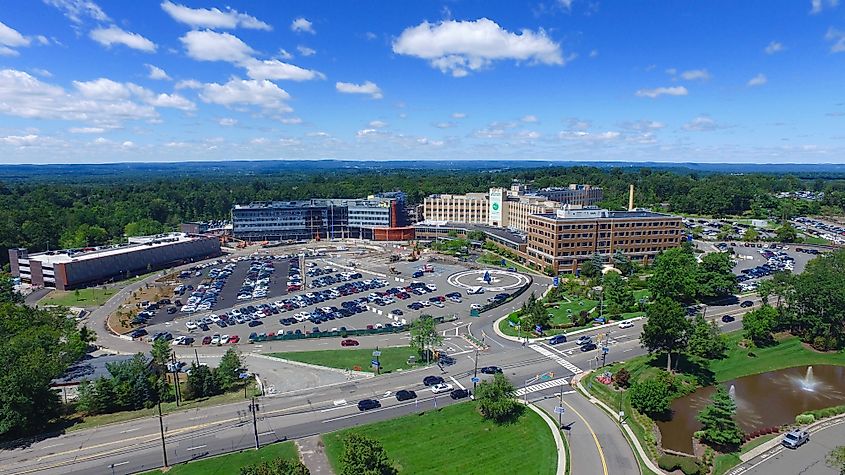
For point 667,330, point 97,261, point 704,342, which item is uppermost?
point 97,261

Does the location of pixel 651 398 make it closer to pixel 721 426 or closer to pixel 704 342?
pixel 721 426

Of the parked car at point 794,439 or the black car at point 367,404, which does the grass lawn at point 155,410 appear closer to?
the black car at point 367,404

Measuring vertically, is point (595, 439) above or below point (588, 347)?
below

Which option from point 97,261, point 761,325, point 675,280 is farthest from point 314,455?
point 97,261

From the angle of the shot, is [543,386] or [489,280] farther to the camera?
[489,280]

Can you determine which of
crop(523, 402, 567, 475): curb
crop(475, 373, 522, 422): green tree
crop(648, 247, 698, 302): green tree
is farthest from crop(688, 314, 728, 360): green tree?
crop(475, 373, 522, 422): green tree

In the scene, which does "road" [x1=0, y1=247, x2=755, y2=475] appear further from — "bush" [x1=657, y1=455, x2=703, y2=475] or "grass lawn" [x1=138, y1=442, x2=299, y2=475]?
"bush" [x1=657, y1=455, x2=703, y2=475]
